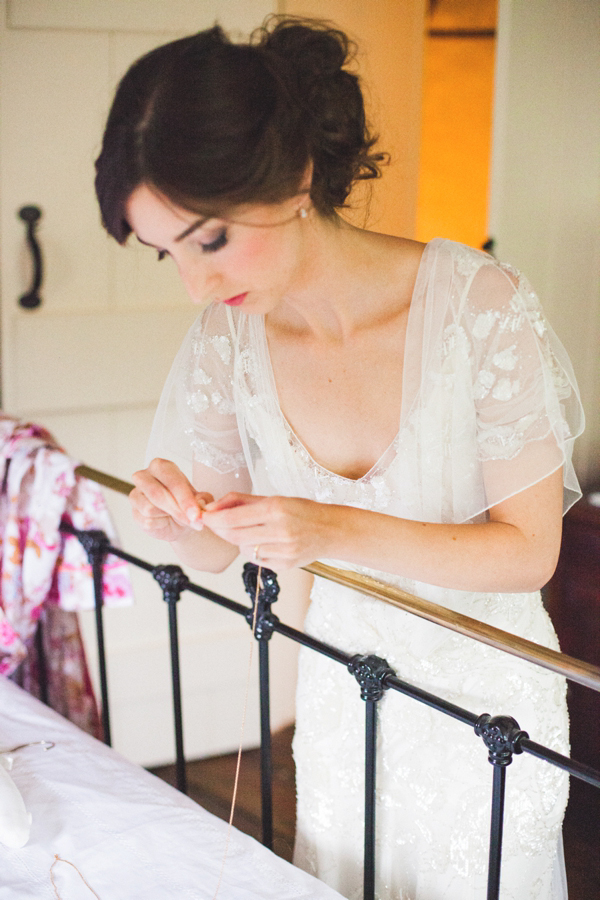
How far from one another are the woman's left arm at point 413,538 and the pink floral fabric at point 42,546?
0.76 metres

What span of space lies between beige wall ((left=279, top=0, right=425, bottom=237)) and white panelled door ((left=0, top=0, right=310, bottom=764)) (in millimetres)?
250

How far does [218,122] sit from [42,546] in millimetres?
994

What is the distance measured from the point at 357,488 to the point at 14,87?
5.24ft

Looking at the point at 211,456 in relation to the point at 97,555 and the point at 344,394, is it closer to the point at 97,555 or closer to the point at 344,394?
the point at 344,394

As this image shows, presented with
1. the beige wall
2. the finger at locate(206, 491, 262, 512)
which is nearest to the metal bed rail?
the finger at locate(206, 491, 262, 512)

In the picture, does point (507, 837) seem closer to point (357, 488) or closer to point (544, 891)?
point (544, 891)

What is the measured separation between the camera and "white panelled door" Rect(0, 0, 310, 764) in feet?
7.51

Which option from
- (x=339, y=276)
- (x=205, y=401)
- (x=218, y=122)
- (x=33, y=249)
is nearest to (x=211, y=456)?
(x=205, y=401)

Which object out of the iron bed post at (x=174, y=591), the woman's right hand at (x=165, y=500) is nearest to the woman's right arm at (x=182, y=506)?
the woman's right hand at (x=165, y=500)

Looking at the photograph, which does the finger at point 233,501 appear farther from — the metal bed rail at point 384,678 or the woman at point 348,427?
the metal bed rail at point 384,678

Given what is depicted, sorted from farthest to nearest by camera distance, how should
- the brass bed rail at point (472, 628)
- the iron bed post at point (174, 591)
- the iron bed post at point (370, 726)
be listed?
the iron bed post at point (174, 591)
the iron bed post at point (370, 726)
the brass bed rail at point (472, 628)

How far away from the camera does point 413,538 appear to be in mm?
1022

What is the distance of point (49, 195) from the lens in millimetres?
2348

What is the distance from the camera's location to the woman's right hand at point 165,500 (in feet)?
3.53
